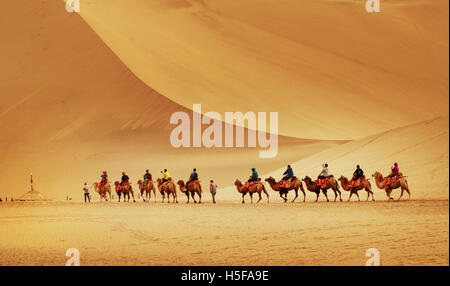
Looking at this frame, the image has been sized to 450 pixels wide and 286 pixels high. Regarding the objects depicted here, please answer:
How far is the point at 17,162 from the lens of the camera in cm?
3912

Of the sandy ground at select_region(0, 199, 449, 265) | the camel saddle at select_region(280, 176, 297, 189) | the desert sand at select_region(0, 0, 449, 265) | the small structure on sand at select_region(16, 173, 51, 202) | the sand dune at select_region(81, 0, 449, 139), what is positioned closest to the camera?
the sandy ground at select_region(0, 199, 449, 265)

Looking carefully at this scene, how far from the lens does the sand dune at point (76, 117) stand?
40.5 meters

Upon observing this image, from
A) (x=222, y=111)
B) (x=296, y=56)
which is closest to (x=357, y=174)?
(x=222, y=111)

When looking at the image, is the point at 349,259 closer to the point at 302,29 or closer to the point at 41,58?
the point at 41,58

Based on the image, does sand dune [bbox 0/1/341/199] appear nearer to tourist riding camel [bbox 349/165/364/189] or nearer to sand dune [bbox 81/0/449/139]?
sand dune [bbox 81/0/449/139]

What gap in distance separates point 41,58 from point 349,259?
3791 centimetres

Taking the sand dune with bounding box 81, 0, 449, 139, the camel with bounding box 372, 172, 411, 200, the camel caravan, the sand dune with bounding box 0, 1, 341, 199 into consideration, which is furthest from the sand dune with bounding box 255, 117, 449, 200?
the sand dune with bounding box 81, 0, 449, 139

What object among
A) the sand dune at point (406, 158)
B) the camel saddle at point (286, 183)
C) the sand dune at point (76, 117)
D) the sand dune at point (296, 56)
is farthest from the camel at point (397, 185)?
the sand dune at point (296, 56)

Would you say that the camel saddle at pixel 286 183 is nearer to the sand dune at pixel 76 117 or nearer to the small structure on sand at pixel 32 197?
the small structure on sand at pixel 32 197

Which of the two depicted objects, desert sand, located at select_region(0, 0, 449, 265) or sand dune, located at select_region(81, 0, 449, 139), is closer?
desert sand, located at select_region(0, 0, 449, 265)

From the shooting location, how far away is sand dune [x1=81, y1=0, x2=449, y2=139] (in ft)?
164

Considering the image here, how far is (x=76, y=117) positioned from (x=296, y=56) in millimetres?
18115

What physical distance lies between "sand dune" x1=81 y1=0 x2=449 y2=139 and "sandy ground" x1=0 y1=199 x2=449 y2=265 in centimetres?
2347
